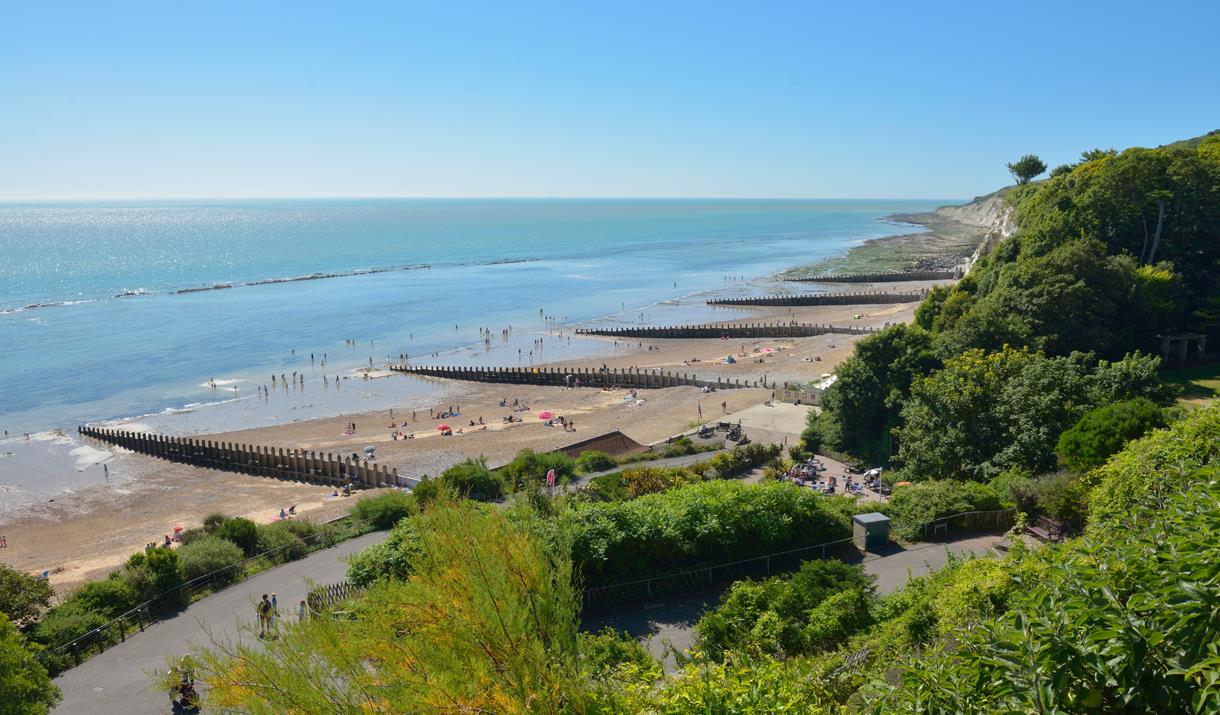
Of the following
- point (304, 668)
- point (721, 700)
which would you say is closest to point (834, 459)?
point (721, 700)

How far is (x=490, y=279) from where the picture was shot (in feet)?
417

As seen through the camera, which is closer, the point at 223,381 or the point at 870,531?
the point at 870,531

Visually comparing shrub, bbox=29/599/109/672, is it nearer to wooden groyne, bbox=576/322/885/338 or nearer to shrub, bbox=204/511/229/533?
shrub, bbox=204/511/229/533

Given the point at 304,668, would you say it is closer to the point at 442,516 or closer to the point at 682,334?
the point at 442,516

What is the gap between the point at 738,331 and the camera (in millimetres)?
75125

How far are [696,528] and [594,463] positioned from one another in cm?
1352

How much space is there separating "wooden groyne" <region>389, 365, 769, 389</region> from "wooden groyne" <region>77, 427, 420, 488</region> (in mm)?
19575

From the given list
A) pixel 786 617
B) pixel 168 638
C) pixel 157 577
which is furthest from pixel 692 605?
pixel 157 577

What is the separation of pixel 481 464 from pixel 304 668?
2394cm

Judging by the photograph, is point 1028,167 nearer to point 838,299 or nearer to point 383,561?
point 838,299

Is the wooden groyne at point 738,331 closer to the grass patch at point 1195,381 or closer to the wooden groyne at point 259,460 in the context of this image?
the grass patch at point 1195,381

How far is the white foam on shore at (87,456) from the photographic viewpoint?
43250 millimetres

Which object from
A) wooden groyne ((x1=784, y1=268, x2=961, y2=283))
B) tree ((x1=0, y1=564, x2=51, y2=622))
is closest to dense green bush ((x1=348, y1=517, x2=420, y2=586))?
tree ((x1=0, y1=564, x2=51, y2=622))

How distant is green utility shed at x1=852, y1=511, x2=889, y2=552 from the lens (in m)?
20.7
